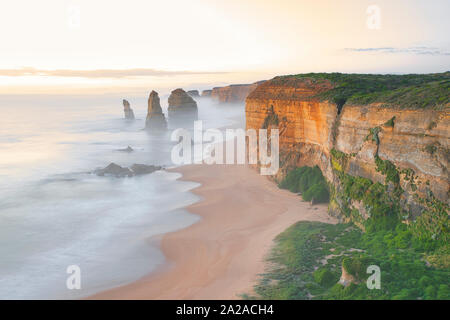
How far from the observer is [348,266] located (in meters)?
A: 13.9

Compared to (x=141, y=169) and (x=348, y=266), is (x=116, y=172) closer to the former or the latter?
(x=141, y=169)

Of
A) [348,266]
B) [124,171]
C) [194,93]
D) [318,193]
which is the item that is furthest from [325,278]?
[194,93]

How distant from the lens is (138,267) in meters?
18.8

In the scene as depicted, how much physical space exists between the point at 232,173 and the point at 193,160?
11.8 m

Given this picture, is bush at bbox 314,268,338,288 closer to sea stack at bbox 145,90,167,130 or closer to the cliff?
the cliff

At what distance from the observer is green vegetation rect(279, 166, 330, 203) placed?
25263 millimetres

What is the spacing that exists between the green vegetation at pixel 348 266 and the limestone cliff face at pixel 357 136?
74.9 inches

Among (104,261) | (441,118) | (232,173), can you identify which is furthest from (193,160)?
(441,118)

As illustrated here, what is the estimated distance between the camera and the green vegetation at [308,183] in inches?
995

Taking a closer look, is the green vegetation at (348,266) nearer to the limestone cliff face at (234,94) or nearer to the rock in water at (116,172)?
the rock in water at (116,172)

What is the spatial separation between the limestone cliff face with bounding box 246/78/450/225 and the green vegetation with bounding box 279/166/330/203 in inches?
35.4

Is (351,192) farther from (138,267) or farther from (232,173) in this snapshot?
(232,173)

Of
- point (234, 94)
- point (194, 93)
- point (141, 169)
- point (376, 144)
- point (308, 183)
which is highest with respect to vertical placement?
point (194, 93)

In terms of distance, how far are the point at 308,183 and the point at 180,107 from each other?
63.2 m
